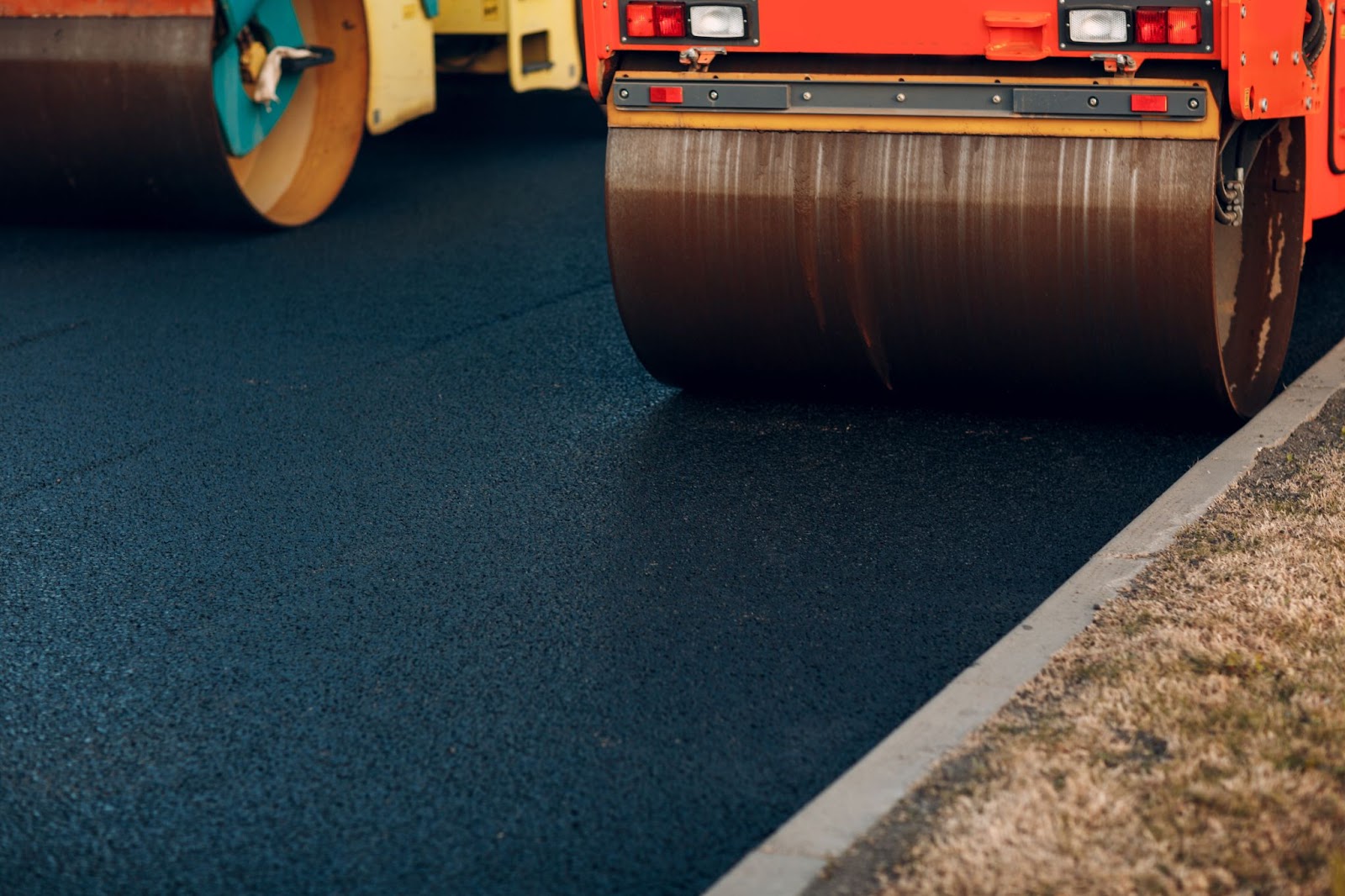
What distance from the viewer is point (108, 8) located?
737 centimetres

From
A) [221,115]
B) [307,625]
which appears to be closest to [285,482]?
[307,625]

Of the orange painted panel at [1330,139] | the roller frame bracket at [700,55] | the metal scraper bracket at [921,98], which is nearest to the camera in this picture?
the metal scraper bracket at [921,98]

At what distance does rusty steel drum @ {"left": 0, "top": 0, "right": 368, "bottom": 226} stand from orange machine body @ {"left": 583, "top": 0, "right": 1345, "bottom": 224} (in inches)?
118

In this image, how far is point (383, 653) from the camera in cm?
365

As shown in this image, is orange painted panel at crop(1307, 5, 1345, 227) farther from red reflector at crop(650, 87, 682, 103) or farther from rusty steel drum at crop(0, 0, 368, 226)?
rusty steel drum at crop(0, 0, 368, 226)

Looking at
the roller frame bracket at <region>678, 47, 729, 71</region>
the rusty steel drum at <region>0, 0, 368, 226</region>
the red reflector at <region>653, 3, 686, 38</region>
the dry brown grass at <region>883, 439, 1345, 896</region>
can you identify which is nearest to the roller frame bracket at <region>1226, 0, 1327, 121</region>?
the dry brown grass at <region>883, 439, 1345, 896</region>

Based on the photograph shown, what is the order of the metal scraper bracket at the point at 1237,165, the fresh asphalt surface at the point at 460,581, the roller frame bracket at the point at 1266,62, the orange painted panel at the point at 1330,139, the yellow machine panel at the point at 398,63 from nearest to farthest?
the fresh asphalt surface at the point at 460,581
the roller frame bracket at the point at 1266,62
the metal scraper bracket at the point at 1237,165
the orange painted panel at the point at 1330,139
the yellow machine panel at the point at 398,63

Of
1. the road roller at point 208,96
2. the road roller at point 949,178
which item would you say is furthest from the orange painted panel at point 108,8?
the road roller at point 949,178

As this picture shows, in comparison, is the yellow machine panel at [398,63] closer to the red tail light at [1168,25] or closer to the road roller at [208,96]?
the road roller at [208,96]

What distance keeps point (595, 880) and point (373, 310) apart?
13.5 ft

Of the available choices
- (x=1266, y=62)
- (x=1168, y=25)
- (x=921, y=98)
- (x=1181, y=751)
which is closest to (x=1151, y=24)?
(x=1168, y=25)

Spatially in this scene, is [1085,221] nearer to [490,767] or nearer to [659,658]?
[659,658]

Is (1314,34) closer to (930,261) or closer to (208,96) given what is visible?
(930,261)

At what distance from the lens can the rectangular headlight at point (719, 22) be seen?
4621mm
